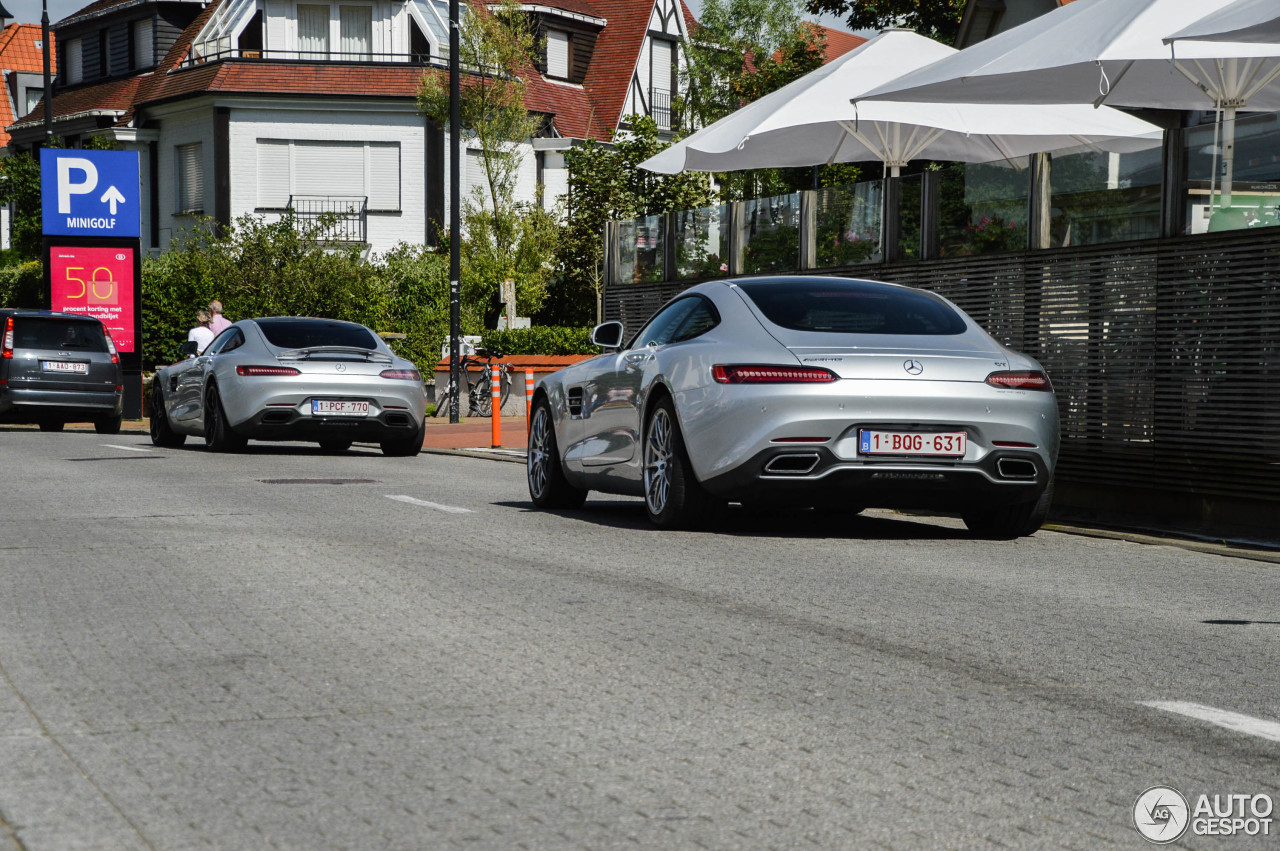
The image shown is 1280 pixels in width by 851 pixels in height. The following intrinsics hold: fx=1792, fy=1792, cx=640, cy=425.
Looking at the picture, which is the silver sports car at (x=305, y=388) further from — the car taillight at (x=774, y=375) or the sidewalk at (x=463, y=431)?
the car taillight at (x=774, y=375)

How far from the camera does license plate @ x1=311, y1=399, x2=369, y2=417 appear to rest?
1772cm

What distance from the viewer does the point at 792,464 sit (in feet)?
31.0

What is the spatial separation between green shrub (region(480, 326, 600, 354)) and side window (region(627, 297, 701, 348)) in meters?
22.0

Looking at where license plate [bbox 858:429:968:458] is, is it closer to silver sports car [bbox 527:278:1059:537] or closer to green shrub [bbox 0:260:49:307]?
silver sports car [bbox 527:278:1059:537]

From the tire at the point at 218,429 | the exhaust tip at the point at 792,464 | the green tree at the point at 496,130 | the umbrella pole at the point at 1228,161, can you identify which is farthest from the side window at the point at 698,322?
the green tree at the point at 496,130

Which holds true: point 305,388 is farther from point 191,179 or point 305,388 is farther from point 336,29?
point 191,179

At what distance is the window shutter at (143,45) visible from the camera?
171ft

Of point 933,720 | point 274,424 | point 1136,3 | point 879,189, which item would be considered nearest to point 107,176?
point 274,424

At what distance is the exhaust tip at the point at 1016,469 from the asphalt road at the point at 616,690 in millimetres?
408

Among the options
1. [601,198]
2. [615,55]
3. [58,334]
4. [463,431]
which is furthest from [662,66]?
[58,334]

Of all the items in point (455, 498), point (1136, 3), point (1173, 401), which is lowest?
point (455, 498)

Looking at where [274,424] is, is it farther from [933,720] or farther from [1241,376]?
[933,720]

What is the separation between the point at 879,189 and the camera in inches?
600

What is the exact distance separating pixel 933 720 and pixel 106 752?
2199mm
